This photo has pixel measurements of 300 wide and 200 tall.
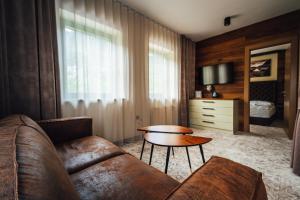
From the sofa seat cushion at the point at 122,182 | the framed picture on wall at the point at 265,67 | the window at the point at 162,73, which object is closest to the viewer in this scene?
the sofa seat cushion at the point at 122,182

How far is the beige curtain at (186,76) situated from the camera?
362 centimetres

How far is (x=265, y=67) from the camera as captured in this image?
4.88 m

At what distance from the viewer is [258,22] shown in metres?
3.05

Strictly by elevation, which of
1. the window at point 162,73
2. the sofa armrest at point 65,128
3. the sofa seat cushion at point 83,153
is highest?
the window at point 162,73

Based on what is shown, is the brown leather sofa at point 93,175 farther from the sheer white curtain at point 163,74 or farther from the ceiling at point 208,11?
the ceiling at point 208,11

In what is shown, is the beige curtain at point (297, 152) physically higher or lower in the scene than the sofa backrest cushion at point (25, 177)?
lower

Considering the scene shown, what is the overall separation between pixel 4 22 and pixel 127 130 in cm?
206

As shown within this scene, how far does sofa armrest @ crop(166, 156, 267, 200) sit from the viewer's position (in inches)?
17.0

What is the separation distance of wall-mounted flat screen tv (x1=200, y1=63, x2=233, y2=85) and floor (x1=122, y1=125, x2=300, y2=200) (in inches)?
52.8

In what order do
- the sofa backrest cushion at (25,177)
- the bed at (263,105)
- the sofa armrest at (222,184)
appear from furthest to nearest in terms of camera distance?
1. the bed at (263,105)
2. the sofa armrest at (222,184)
3. the sofa backrest cushion at (25,177)

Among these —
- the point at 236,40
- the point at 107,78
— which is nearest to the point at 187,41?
the point at 236,40

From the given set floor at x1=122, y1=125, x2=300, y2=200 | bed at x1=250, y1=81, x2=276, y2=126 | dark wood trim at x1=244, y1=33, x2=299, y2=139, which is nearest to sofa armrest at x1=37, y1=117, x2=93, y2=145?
floor at x1=122, y1=125, x2=300, y2=200

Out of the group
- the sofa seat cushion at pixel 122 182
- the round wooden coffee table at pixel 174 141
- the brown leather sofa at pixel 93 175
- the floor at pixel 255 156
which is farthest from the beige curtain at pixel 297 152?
the sofa seat cushion at pixel 122 182

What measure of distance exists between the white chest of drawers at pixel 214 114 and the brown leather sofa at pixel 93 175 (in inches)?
108
